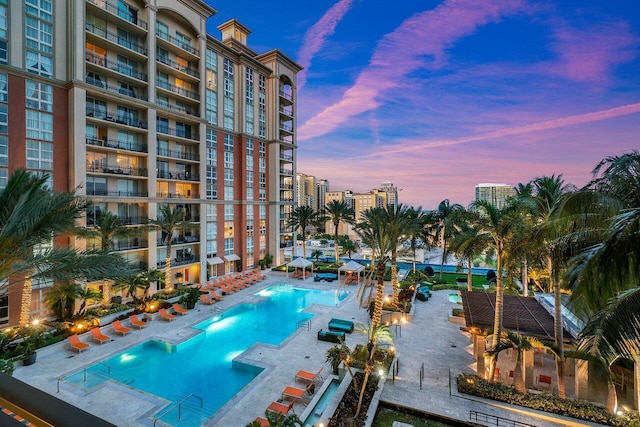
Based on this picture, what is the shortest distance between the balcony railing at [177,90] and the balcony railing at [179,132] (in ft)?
10.4

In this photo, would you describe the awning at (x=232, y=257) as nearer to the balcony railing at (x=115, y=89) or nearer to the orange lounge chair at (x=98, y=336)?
the orange lounge chair at (x=98, y=336)

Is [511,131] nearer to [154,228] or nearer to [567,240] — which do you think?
[567,240]

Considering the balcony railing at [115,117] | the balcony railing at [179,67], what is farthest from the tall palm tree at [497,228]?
the balcony railing at [179,67]

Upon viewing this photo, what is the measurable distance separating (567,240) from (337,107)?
31.9 metres

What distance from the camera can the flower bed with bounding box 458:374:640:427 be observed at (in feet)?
32.5

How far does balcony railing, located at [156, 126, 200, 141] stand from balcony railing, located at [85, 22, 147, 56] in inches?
234

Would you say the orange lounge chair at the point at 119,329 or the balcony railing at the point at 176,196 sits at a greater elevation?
the balcony railing at the point at 176,196

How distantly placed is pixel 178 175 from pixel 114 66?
31.6 ft

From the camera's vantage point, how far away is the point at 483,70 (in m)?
22.4

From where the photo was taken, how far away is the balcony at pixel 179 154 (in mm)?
27831

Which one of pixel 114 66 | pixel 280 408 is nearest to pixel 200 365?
pixel 280 408

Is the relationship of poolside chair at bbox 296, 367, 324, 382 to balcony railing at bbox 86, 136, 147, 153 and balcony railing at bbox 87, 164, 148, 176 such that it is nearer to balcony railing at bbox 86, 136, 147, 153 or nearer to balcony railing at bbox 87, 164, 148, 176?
balcony railing at bbox 87, 164, 148, 176

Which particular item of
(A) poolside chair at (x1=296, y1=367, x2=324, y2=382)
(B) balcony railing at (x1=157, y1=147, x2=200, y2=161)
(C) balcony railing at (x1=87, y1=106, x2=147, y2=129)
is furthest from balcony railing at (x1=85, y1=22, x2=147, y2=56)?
(A) poolside chair at (x1=296, y1=367, x2=324, y2=382)

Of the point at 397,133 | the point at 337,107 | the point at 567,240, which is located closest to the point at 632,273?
the point at 567,240
